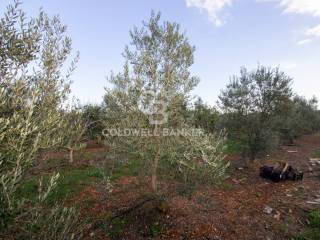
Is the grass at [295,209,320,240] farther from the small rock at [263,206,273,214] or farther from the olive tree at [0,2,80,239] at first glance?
the olive tree at [0,2,80,239]

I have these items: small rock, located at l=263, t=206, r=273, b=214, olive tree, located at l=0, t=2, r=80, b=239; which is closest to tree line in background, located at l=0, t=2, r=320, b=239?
olive tree, located at l=0, t=2, r=80, b=239

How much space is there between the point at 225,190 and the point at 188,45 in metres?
9.32

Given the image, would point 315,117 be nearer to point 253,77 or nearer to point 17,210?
point 253,77

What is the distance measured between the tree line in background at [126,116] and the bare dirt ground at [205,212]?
134 centimetres

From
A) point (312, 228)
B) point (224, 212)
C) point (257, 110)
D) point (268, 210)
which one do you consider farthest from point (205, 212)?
point (257, 110)

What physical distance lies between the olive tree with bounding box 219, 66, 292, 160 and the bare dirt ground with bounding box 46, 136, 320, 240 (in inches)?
189

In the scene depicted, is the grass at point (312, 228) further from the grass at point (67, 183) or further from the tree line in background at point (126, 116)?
the grass at point (67, 183)

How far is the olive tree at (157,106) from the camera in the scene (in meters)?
9.70

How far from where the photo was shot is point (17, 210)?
3.82 metres

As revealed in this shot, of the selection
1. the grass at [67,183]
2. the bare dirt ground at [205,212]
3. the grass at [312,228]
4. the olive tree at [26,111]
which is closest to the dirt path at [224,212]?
the bare dirt ground at [205,212]

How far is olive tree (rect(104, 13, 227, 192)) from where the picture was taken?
31.8 ft

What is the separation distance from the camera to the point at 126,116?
405 inches

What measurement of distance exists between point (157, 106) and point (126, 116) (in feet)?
4.69

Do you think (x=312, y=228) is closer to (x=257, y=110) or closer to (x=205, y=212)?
(x=205, y=212)
